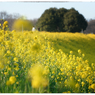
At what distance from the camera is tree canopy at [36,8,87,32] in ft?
24.7

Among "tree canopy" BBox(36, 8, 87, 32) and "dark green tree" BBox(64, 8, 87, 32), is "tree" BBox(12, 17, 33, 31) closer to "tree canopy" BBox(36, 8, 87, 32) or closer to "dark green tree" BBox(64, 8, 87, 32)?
"tree canopy" BBox(36, 8, 87, 32)

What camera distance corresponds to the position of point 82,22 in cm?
800

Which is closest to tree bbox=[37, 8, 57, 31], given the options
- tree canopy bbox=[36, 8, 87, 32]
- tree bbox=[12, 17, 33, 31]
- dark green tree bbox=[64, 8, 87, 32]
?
tree canopy bbox=[36, 8, 87, 32]

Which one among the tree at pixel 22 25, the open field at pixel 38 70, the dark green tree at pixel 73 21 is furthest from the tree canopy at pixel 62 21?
the open field at pixel 38 70

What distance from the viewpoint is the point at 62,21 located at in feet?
25.7

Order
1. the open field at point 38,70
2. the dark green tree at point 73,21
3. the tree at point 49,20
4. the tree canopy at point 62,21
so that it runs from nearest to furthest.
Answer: the open field at point 38,70 → the tree at point 49,20 → the tree canopy at point 62,21 → the dark green tree at point 73,21

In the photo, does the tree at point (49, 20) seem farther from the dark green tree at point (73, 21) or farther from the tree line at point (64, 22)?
the dark green tree at point (73, 21)

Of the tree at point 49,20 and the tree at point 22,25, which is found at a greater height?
the tree at point 49,20

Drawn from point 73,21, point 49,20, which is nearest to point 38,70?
point 49,20

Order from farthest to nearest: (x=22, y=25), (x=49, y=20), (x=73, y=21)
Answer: (x=73, y=21), (x=49, y=20), (x=22, y=25)

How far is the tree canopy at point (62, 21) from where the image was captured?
7.53m

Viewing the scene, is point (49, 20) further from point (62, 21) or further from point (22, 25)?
point (22, 25)

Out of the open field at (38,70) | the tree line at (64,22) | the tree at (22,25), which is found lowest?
the open field at (38,70)

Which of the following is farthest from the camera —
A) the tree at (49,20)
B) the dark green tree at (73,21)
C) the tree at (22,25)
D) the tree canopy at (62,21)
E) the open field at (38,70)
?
the dark green tree at (73,21)
